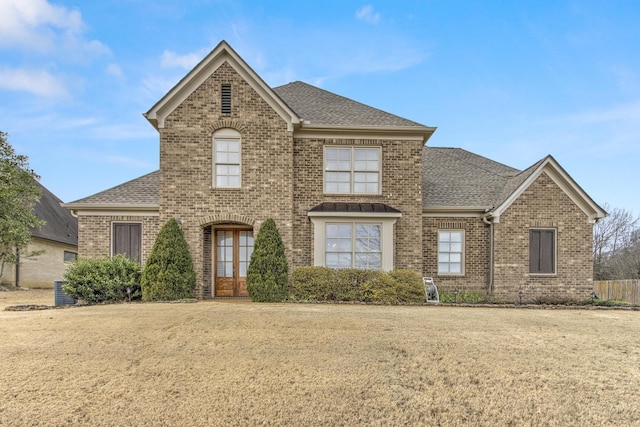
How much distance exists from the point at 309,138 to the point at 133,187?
7.20 m

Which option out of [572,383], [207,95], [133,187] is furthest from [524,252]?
[133,187]

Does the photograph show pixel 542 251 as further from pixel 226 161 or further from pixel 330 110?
pixel 226 161

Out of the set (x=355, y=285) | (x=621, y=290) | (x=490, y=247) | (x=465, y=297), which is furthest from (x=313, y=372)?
(x=621, y=290)

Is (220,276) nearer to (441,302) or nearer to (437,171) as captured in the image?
(441,302)

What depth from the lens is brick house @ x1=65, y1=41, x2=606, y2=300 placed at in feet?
43.8

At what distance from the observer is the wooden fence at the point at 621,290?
17.0 meters

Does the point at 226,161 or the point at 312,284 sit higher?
the point at 226,161

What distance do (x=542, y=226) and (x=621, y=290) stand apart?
724 cm

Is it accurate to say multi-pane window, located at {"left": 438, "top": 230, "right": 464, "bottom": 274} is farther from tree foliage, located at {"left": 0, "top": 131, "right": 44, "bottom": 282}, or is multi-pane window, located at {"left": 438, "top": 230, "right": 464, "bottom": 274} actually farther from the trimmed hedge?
tree foliage, located at {"left": 0, "top": 131, "right": 44, "bottom": 282}

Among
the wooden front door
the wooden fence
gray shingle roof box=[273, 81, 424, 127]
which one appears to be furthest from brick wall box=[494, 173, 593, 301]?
the wooden front door

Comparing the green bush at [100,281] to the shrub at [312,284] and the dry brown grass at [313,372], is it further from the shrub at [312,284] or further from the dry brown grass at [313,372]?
the shrub at [312,284]

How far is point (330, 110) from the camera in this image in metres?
15.1

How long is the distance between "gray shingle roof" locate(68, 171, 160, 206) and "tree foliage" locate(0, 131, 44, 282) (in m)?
9.28

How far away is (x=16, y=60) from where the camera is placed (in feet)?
63.8
